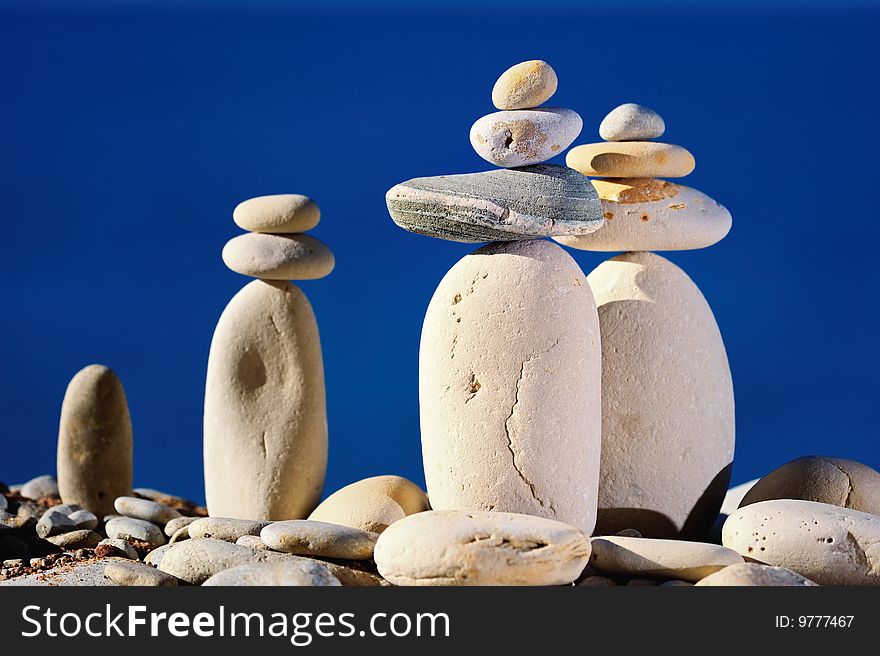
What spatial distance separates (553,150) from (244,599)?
2.29 metres

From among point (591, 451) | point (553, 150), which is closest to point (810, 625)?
point (591, 451)

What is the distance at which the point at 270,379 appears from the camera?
21.0 ft

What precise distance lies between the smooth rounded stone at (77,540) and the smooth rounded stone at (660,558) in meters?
2.44

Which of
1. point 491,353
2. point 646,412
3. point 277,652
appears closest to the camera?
point 277,652

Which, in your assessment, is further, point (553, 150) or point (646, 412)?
point (646, 412)

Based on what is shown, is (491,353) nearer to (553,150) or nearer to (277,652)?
(553,150)

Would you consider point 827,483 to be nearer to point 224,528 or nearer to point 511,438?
point 511,438

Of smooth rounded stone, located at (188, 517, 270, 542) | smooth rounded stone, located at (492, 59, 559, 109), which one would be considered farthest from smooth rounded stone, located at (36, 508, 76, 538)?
smooth rounded stone, located at (492, 59, 559, 109)

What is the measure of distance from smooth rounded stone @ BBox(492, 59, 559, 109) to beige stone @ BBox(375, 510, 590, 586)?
1796 mm

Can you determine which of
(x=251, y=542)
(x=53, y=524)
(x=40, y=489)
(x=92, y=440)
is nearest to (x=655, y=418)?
(x=251, y=542)

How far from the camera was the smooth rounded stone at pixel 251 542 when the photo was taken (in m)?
4.79

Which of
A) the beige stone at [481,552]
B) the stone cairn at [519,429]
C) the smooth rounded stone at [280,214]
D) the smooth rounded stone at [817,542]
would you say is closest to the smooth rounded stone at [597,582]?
the stone cairn at [519,429]

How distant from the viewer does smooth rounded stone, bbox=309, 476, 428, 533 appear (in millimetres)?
5516

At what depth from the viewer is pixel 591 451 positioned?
5035mm
